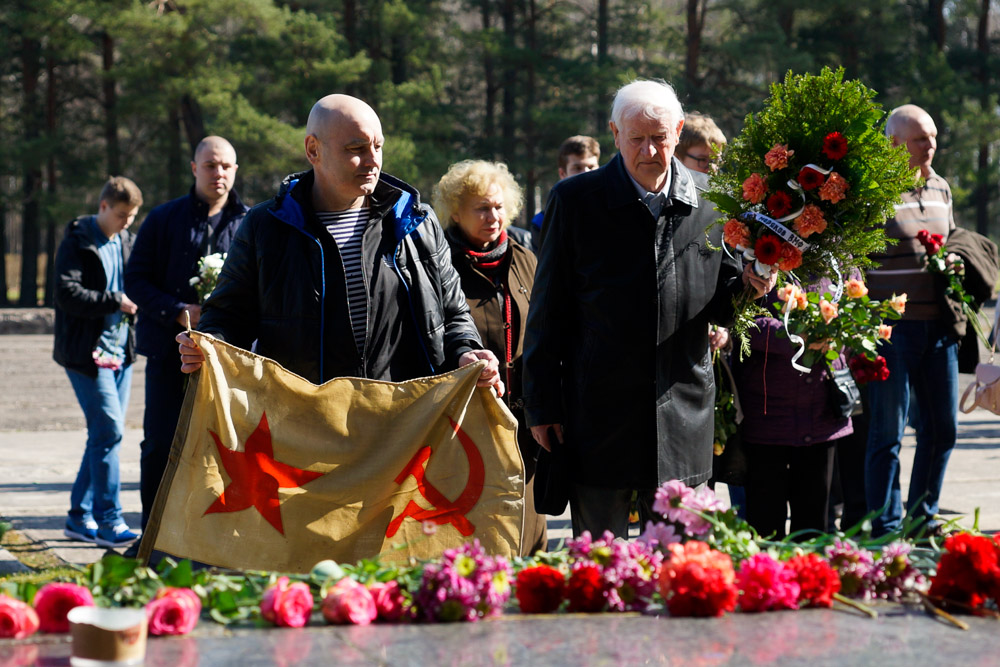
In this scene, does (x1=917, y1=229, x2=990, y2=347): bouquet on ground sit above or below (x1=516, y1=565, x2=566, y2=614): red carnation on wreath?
above

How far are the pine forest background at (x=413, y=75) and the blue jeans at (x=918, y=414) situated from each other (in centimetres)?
2003

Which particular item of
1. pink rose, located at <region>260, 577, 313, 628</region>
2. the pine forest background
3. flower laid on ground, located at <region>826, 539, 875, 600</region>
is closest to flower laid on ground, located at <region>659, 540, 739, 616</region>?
flower laid on ground, located at <region>826, 539, 875, 600</region>

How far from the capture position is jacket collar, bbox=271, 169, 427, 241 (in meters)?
4.04

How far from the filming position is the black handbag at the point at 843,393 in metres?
5.13

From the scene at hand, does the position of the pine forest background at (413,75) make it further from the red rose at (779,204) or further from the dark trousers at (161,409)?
the red rose at (779,204)

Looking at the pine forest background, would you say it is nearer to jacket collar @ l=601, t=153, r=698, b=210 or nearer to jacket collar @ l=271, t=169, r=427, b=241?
jacket collar @ l=271, t=169, r=427, b=241

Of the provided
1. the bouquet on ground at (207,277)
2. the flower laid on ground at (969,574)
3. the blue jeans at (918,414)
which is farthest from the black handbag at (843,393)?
the bouquet on ground at (207,277)

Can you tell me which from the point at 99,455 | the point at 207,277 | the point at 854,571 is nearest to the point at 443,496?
the point at 854,571

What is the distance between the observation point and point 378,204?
4191 millimetres

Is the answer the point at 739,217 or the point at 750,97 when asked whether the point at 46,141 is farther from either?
the point at 739,217

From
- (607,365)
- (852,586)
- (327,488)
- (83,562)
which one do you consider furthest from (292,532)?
(83,562)

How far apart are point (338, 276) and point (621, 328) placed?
953 millimetres

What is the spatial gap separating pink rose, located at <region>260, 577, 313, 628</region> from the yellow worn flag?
4.02ft

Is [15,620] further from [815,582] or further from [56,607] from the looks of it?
[815,582]
